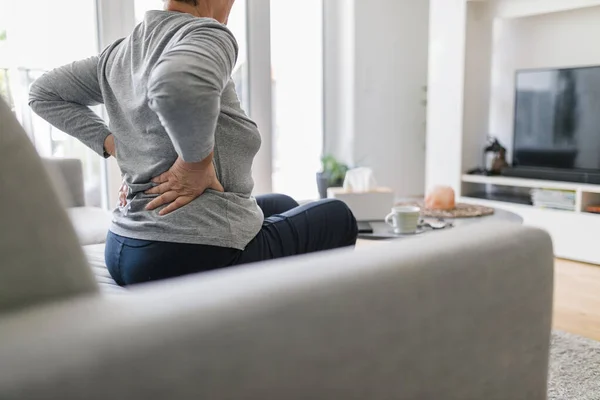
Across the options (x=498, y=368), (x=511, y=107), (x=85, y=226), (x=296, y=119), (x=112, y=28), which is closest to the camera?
(x=498, y=368)

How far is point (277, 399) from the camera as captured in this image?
474mm

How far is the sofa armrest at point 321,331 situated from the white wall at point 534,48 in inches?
127

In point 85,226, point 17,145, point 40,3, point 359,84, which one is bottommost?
point 85,226

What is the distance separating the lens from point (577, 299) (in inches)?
98.9

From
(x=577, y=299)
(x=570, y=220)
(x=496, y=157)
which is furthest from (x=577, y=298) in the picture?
(x=496, y=157)

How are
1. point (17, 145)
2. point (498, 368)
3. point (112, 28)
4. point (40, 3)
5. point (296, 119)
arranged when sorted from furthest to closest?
point (296, 119) → point (112, 28) → point (40, 3) → point (498, 368) → point (17, 145)

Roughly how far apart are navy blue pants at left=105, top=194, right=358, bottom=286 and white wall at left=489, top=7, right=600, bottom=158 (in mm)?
2849

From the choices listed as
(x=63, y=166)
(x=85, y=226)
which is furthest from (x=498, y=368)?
(x=63, y=166)

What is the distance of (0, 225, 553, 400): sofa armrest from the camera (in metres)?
0.40

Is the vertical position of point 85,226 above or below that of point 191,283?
below

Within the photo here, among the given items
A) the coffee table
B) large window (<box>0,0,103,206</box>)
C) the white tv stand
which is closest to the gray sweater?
the coffee table

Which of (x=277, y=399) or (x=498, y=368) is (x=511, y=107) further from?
(x=277, y=399)

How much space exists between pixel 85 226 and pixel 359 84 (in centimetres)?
266

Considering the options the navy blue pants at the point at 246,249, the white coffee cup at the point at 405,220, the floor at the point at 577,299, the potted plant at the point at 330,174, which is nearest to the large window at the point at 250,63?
the potted plant at the point at 330,174
